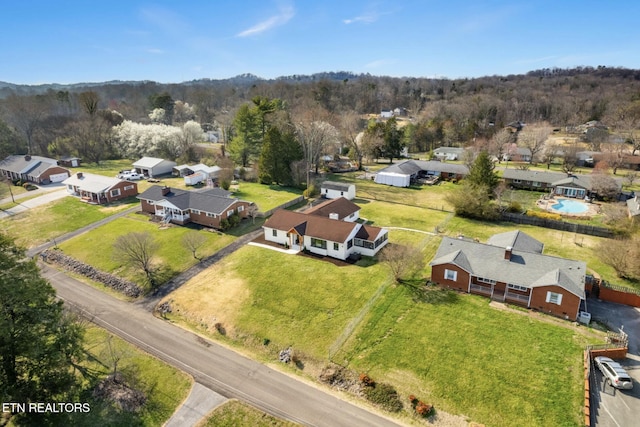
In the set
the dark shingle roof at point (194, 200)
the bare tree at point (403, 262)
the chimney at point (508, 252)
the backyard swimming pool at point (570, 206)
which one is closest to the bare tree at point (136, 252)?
the dark shingle roof at point (194, 200)

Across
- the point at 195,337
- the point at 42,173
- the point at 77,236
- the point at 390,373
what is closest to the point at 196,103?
the point at 42,173

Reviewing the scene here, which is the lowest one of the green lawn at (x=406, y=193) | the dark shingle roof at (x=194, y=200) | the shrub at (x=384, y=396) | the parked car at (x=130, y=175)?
the shrub at (x=384, y=396)

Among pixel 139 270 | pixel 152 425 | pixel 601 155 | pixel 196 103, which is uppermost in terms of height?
pixel 196 103

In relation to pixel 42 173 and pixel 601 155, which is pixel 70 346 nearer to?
pixel 42 173

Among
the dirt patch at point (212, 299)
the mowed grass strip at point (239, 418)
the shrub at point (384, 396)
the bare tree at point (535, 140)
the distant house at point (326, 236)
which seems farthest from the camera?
the bare tree at point (535, 140)

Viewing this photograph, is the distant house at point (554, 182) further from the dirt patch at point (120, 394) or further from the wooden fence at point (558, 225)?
the dirt patch at point (120, 394)

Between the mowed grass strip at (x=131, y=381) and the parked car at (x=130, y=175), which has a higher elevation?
the parked car at (x=130, y=175)
